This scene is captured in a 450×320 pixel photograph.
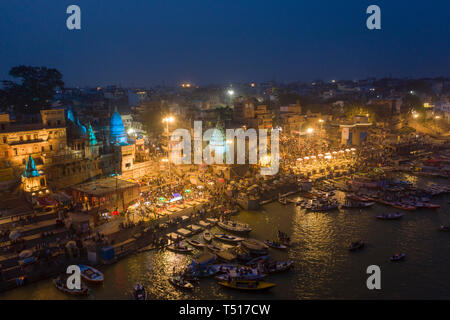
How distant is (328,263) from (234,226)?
6566mm

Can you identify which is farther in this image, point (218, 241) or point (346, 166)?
point (346, 166)

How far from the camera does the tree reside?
35156mm

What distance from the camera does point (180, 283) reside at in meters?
16.8

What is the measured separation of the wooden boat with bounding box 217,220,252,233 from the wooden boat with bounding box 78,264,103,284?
8620 mm

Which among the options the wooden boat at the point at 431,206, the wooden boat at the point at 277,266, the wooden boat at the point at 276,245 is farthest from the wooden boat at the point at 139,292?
the wooden boat at the point at 431,206

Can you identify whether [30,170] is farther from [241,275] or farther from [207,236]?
[241,275]

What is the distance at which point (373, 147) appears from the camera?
4653cm

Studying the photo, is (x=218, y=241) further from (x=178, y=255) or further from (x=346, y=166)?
(x=346, y=166)

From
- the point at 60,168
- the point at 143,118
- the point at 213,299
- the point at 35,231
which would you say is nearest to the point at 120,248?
the point at 35,231

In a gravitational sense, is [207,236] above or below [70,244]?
below

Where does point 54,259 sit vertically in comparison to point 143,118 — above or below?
below

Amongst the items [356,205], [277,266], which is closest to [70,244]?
[277,266]

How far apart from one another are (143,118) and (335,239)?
39503mm
